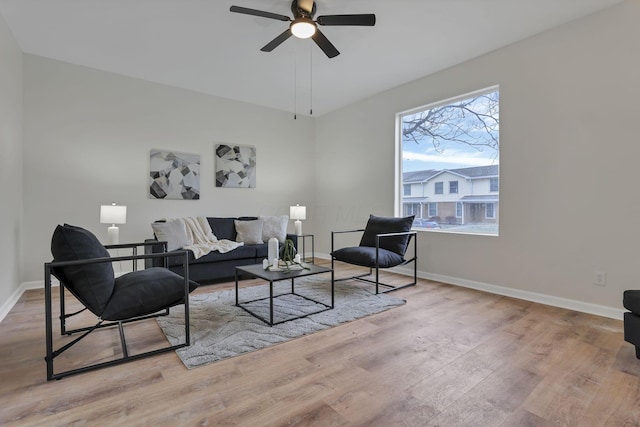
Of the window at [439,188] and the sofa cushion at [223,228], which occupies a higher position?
the window at [439,188]

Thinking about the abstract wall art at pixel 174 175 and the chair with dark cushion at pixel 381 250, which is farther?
the abstract wall art at pixel 174 175

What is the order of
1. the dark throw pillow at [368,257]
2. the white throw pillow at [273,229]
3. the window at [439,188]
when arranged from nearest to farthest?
the dark throw pillow at [368,257] → the window at [439,188] → the white throw pillow at [273,229]

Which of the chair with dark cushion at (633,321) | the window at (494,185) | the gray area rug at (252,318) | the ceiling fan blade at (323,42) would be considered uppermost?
the ceiling fan blade at (323,42)

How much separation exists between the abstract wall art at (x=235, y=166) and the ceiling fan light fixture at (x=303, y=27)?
A: 2.75m

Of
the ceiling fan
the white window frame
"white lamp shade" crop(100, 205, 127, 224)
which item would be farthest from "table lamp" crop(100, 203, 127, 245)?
the white window frame

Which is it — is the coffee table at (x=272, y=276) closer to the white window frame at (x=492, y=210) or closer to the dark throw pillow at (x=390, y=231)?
the dark throw pillow at (x=390, y=231)

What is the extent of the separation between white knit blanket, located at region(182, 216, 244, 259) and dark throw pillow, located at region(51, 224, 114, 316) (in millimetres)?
1769

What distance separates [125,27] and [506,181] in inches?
166

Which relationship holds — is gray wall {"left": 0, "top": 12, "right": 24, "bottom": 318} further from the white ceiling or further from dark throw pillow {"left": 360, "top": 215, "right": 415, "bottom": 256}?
dark throw pillow {"left": 360, "top": 215, "right": 415, "bottom": 256}

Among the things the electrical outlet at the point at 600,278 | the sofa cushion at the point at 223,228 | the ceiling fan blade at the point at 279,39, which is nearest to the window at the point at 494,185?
the electrical outlet at the point at 600,278

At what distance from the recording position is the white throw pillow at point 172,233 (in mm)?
3715

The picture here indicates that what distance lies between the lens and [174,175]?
4.61 metres

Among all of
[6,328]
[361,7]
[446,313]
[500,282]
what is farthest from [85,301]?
[500,282]

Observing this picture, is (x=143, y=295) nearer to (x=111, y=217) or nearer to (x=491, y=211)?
(x=111, y=217)
